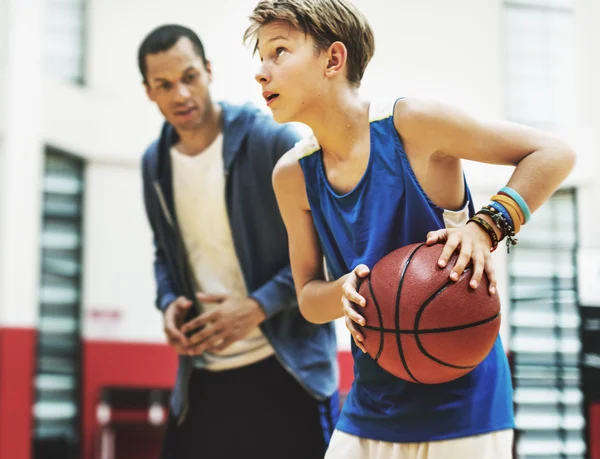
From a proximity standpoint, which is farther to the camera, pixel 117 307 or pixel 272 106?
pixel 117 307

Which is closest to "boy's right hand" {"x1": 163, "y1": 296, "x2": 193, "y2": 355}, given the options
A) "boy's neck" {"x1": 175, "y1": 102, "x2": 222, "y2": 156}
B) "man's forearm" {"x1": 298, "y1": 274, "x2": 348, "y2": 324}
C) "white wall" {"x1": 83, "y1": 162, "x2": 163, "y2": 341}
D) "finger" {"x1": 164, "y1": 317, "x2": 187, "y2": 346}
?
"finger" {"x1": 164, "y1": 317, "x2": 187, "y2": 346}

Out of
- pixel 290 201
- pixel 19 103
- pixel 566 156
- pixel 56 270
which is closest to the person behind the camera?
pixel 566 156

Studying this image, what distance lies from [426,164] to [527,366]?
5.67 metres

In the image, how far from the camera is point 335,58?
196cm

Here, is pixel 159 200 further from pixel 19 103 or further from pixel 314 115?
pixel 19 103

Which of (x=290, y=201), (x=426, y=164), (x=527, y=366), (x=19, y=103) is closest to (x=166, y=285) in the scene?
(x=290, y=201)

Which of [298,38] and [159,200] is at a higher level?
[298,38]

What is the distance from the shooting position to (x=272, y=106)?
75.4 inches

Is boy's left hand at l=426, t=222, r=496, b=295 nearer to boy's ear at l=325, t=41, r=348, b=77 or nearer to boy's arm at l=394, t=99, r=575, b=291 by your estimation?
boy's arm at l=394, t=99, r=575, b=291

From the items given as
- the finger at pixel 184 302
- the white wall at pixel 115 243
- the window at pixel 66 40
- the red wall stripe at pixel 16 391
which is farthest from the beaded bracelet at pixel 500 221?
the window at pixel 66 40

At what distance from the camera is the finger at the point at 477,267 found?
161 centimetres

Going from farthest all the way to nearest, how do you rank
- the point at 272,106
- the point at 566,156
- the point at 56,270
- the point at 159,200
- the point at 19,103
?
1. the point at 56,270
2. the point at 19,103
3. the point at 159,200
4. the point at 272,106
5. the point at 566,156

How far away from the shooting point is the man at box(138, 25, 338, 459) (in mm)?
2598

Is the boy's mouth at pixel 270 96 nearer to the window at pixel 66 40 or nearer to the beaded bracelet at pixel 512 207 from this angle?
the beaded bracelet at pixel 512 207
